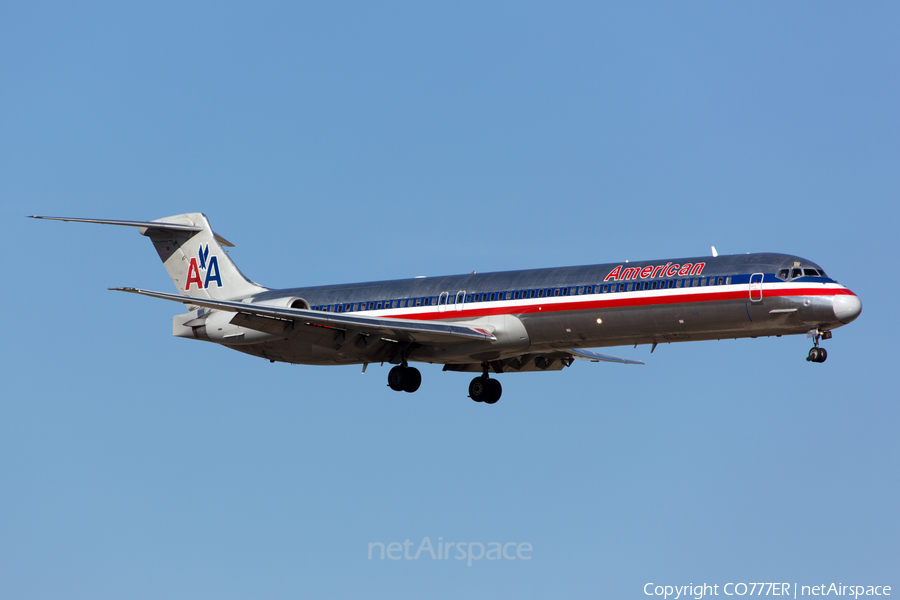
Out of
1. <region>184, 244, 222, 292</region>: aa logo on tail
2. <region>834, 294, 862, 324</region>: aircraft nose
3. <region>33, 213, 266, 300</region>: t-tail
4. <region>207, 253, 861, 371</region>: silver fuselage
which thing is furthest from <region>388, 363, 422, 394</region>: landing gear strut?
<region>834, 294, 862, 324</region>: aircraft nose

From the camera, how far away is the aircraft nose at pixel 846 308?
28656 millimetres

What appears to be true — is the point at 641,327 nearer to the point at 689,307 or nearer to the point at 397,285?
the point at 689,307

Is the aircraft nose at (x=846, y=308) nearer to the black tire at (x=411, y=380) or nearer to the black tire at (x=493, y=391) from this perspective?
the black tire at (x=493, y=391)

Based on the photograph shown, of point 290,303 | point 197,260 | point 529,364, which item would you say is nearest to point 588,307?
point 529,364

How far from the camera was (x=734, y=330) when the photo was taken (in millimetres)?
30172

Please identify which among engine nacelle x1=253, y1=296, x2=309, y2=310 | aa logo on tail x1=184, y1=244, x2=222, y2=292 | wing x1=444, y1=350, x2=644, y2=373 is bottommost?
wing x1=444, y1=350, x2=644, y2=373

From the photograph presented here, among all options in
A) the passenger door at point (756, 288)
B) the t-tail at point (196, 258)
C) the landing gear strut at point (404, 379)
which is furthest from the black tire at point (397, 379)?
the passenger door at point (756, 288)

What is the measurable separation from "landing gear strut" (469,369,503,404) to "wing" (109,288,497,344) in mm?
3489

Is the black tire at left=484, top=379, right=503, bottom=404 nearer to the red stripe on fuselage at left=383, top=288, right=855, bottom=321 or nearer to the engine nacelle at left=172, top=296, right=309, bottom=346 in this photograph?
the red stripe on fuselage at left=383, top=288, right=855, bottom=321

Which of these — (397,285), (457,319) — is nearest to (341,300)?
(397,285)

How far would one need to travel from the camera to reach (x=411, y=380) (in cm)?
3506

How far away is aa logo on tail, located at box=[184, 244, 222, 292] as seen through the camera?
1599 inches

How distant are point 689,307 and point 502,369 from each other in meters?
8.52

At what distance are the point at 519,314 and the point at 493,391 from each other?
5.21m
